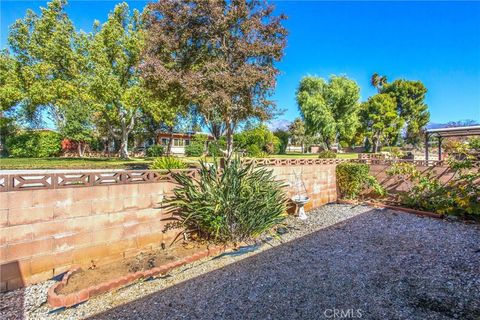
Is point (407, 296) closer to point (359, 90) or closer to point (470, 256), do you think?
point (470, 256)

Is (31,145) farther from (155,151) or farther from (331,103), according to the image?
(331,103)

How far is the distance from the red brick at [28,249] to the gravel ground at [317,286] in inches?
18.1

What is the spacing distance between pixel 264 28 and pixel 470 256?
29.2 feet

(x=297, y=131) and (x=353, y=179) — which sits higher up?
(x=297, y=131)

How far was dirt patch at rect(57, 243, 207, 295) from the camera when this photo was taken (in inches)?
132

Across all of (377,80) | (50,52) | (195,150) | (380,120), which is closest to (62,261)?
(50,52)

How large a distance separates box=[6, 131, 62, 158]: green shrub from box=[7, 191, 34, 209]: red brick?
66.0 feet

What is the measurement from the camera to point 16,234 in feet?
10.5

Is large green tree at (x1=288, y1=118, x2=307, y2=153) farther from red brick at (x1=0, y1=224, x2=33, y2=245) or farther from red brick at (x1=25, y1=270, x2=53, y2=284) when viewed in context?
red brick at (x1=0, y1=224, x2=33, y2=245)

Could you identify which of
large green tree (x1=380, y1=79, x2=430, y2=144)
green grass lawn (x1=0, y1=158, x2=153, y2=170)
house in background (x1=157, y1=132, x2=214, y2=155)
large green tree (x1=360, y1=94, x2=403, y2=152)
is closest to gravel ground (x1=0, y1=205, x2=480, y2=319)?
green grass lawn (x1=0, y1=158, x2=153, y2=170)

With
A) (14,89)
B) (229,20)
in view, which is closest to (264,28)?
(229,20)

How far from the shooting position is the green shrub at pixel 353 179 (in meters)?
8.02

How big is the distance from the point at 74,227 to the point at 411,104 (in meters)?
34.6

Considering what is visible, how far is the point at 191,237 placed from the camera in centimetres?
477
